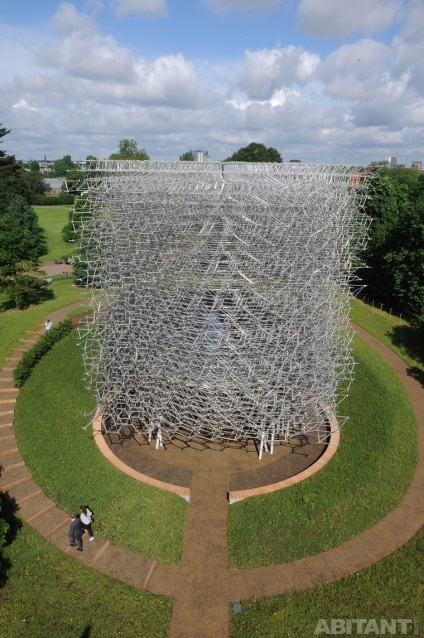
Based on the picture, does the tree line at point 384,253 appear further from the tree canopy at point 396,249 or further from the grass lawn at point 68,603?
the grass lawn at point 68,603

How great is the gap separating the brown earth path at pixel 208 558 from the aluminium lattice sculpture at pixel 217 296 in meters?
2.89

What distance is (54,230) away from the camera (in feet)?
194

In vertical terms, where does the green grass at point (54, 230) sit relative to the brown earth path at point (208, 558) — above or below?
above

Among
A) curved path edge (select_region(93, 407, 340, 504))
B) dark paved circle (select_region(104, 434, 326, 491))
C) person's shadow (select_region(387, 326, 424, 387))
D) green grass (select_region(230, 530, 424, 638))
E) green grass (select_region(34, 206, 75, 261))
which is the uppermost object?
green grass (select_region(34, 206, 75, 261))

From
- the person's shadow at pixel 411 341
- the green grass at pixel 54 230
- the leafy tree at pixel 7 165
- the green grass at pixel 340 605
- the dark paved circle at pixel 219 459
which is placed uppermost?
the leafy tree at pixel 7 165

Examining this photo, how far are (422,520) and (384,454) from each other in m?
2.71

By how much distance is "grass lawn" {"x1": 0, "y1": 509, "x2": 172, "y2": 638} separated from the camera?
377 inches

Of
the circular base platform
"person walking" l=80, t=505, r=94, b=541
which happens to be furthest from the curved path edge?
"person walking" l=80, t=505, r=94, b=541

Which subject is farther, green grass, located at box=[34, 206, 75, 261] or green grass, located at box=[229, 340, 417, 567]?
green grass, located at box=[34, 206, 75, 261]

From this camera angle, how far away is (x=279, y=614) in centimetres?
996

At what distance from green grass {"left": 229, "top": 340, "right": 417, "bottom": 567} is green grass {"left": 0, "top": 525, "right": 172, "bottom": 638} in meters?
2.70

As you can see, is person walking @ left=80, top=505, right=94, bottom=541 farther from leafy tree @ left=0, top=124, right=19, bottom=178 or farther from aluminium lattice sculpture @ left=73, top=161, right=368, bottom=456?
leafy tree @ left=0, top=124, right=19, bottom=178

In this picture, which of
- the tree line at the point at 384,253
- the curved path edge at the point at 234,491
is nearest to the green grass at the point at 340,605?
the curved path edge at the point at 234,491

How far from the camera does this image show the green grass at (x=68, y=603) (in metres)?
9.57
